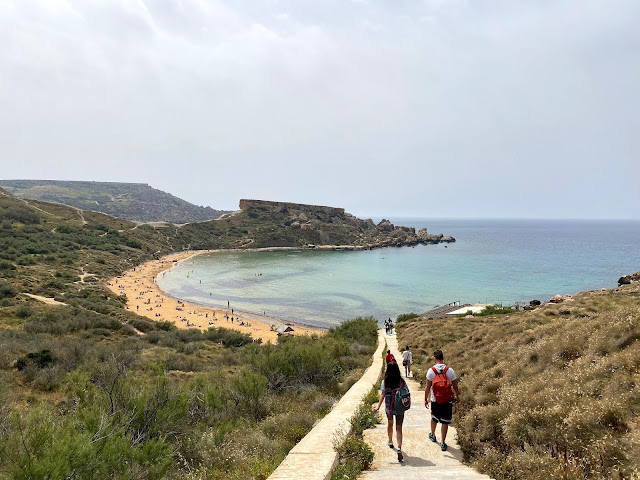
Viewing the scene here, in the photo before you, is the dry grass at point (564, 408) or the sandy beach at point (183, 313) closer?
the dry grass at point (564, 408)

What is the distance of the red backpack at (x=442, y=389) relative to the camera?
235 inches

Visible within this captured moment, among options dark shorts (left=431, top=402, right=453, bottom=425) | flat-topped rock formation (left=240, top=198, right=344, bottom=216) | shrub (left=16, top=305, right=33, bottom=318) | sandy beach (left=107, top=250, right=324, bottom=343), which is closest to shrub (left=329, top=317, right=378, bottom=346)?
sandy beach (left=107, top=250, right=324, bottom=343)

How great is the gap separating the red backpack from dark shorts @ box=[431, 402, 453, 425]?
0.09 m

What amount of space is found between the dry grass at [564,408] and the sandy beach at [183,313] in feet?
91.6

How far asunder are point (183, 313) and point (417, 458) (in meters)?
43.3

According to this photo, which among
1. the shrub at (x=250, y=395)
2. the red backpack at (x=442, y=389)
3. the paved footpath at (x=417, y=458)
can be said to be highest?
the red backpack at (x=442, y=389)

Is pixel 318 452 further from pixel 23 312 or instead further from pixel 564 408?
pixel 23 312

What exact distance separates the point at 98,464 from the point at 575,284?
73.8m

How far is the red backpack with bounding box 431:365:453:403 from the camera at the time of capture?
5973 millimetres

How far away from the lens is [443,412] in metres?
6.00

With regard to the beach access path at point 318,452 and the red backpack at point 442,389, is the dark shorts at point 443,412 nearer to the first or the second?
the red backpack at point 442,389

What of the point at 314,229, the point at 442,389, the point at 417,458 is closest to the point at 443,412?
the point at 442,389

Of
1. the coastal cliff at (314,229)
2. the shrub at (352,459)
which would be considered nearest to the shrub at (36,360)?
the shrub at (352,459)

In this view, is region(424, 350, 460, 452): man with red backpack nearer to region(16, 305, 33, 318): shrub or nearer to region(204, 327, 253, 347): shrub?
region(204, 327, 253, 347): shrub
